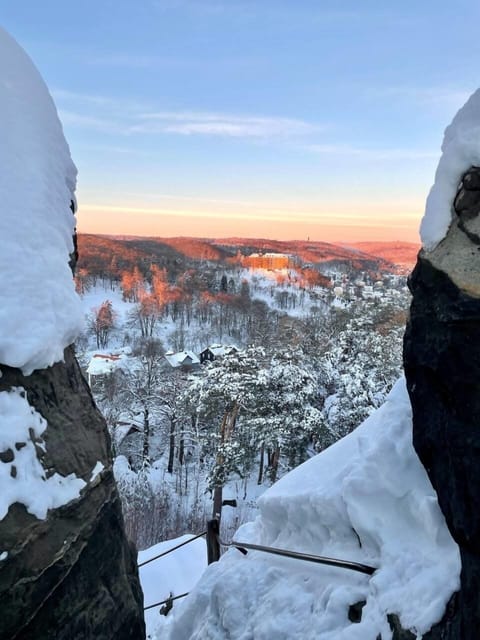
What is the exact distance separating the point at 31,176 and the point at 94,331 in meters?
54.4

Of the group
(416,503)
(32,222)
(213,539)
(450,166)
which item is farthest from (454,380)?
(213,539)

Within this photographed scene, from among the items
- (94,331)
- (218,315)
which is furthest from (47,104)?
(218,315)

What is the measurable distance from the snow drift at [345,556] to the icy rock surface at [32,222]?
86.0 inches

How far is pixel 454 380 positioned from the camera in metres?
2.47

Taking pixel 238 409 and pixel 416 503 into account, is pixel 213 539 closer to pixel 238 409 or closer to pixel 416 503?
pixel 416 503

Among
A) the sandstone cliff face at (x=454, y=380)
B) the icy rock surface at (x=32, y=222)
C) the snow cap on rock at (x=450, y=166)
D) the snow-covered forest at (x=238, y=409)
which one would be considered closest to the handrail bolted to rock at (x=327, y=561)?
the sandstone cliff face at (x=454, y=380)

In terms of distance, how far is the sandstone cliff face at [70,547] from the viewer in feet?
8.19

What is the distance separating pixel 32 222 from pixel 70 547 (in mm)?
2086

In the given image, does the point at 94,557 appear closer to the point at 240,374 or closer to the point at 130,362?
the point at 240,374

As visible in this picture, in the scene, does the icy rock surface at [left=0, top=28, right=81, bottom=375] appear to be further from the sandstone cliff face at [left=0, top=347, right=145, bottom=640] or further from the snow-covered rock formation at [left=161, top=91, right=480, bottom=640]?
the snow-covered rock formation at [left=161, top=91, right=480, bottom=640]

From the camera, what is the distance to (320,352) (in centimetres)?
2175

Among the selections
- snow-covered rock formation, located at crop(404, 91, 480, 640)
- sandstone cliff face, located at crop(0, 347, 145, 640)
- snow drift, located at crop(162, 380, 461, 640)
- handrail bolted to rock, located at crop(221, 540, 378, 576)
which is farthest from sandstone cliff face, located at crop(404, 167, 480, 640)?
Result: sandstone cliff face, located at crop(0, 347, 145, 640)

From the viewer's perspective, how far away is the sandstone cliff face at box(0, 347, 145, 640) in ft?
8.19

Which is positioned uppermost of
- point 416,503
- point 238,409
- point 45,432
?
point 45,432
